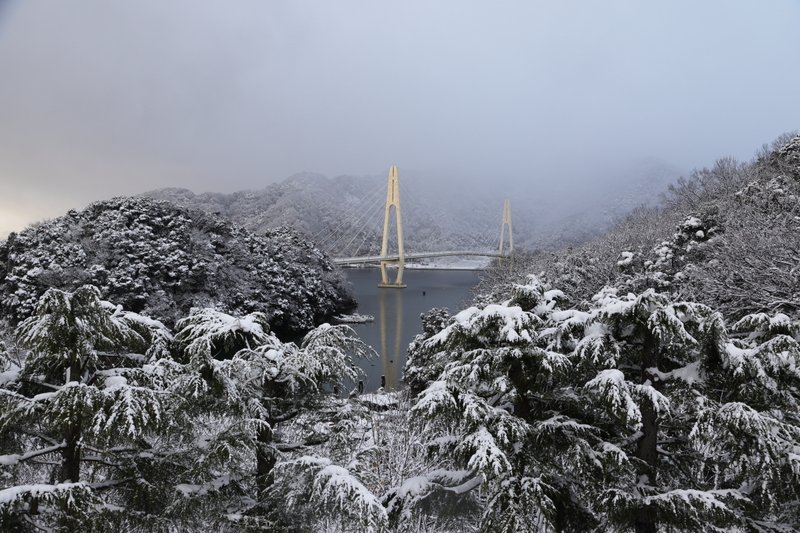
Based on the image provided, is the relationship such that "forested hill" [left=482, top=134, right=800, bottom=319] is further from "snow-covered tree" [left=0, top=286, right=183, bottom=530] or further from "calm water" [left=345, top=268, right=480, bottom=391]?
"snow-covered tree" [left=0, top=286, right=183, bottom=530]

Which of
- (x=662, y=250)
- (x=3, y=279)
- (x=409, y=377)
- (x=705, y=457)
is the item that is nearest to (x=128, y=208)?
(x=3, y=279)

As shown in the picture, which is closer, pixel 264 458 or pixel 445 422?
pixel 445 422

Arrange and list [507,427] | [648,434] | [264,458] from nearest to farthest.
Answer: [507,427] → [648,434] → [264,458]

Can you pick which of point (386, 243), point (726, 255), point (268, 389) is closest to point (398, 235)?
point (386, 243)

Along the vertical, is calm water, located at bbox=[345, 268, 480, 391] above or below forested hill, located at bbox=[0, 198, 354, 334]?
below

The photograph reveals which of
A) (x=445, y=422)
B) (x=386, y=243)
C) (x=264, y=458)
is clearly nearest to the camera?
(x=445, y=422)

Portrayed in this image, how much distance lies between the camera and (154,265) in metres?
20.6

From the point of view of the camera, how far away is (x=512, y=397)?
355 centimetres

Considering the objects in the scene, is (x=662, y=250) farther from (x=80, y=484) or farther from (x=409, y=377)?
(x=80, y=484)

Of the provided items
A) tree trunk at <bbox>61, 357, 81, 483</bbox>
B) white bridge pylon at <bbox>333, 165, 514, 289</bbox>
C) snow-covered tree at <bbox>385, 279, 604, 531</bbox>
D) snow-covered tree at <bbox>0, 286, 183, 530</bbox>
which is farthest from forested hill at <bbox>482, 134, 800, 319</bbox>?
white bridge pylon at <bbox>333, 165, 514, 289</bbox>

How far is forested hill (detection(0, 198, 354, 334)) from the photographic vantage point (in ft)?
63.3

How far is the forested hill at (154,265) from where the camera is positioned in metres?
19.3

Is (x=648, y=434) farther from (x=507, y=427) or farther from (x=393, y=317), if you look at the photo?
(x=393, y=317)

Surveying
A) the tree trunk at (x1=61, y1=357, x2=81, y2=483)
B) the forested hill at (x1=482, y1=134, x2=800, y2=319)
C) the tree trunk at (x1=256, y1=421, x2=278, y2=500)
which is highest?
the forested hill at (x1=482, y1=134, x2=800, y2=319)
